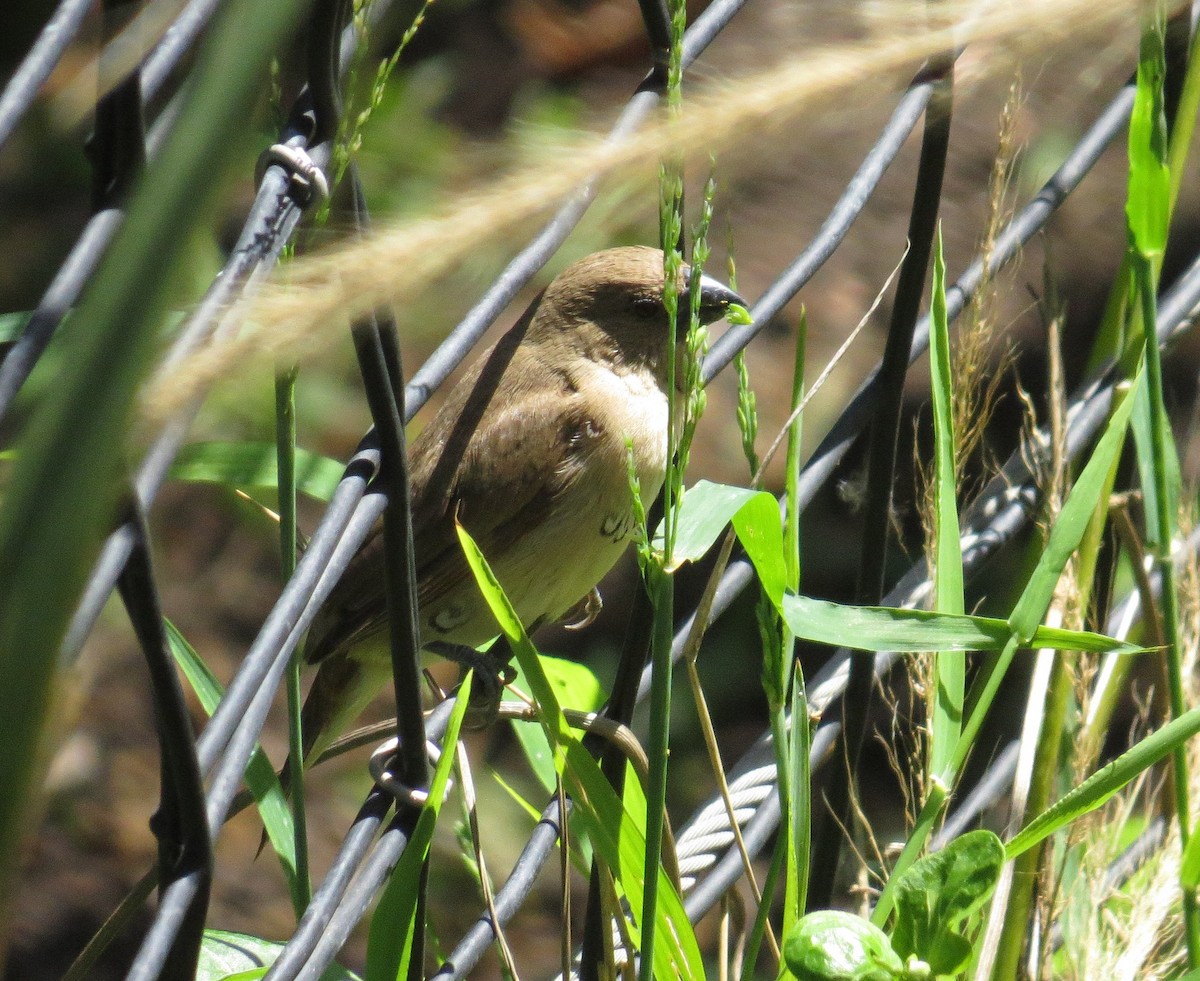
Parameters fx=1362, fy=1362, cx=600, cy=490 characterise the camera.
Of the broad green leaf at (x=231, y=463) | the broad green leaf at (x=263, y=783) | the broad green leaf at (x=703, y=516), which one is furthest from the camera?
the broad green leaf at (x=231, y=463)

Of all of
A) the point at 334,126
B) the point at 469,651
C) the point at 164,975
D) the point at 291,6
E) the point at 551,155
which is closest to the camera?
the point at 291,6

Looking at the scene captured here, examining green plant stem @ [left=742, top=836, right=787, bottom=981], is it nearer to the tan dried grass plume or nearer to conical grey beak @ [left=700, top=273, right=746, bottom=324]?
the tan dried grass plume

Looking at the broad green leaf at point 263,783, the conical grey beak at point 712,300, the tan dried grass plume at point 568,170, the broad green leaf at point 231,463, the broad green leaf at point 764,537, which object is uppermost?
the tan dried grass plume at point 568,170

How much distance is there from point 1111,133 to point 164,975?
1542mm

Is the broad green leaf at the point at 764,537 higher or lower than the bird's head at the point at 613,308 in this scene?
higher

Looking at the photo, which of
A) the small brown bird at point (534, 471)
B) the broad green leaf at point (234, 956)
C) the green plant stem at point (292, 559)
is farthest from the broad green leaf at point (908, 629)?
the small brown bird at point (534, 471)

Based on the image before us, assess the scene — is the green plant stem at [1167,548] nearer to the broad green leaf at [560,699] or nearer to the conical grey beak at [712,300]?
the broad green leaf at [560,699]

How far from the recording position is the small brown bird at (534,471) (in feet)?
8.12

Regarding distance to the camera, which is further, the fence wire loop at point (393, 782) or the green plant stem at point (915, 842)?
the fence wire loop at point (393, 782)

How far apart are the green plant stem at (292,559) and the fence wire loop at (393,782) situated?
80 mm

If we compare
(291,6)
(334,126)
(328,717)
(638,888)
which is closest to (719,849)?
(638,888)

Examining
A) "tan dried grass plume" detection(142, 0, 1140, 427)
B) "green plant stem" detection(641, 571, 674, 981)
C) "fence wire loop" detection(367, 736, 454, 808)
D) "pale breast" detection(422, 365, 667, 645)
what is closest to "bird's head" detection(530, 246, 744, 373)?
"pale breast" detection(422, 365, 667, 645)

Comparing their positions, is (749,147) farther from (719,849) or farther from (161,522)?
(161,522)

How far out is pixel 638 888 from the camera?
1.19m
